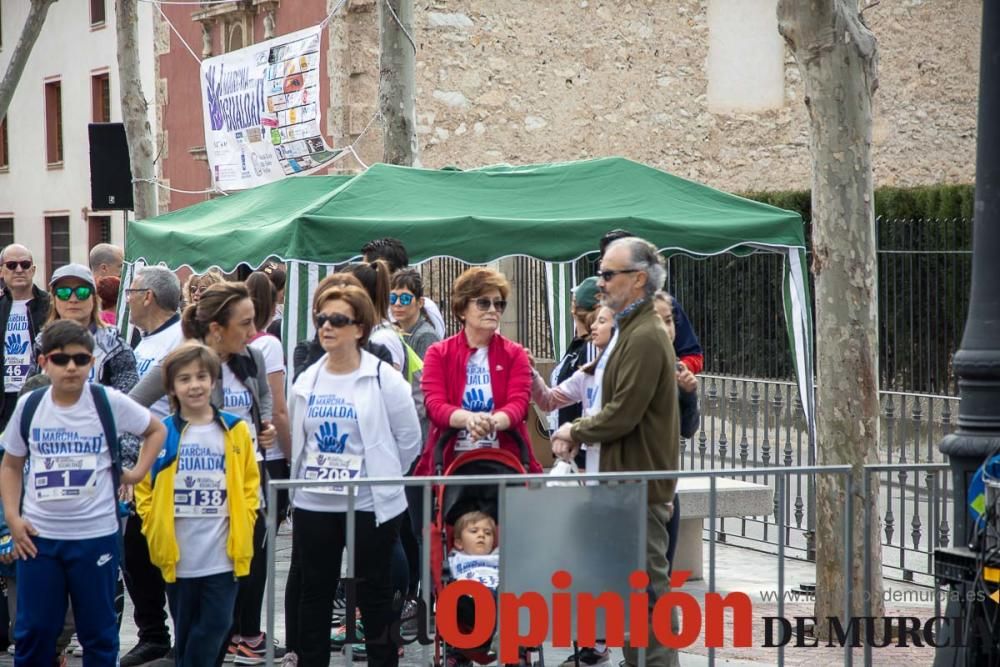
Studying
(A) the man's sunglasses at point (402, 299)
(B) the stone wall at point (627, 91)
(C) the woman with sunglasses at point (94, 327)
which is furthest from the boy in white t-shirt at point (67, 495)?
(B) the stone wall at point (627, 91)

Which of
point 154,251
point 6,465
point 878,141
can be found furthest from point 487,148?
point 6,465

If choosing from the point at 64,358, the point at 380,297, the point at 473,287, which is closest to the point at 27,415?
the point at 64,358

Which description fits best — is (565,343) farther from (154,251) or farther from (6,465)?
(6,465)

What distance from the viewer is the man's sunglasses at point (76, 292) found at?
23.4 ft

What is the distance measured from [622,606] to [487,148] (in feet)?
54.0

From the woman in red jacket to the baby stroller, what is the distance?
6 centimetres

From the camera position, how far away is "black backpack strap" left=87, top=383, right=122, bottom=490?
5.94 m

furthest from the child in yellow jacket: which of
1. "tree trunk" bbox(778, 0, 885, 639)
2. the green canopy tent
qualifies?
the green canopy tent

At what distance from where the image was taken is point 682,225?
10.1 m

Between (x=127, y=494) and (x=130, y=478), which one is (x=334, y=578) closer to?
(x=130, y=478)

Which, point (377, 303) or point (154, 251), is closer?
point (377, 303)

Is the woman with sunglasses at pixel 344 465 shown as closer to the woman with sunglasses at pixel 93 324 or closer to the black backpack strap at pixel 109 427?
the black backpack strap at pixel 109 427

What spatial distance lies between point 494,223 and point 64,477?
445 centimetres

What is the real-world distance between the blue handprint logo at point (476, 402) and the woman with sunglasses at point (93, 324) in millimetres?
1519
